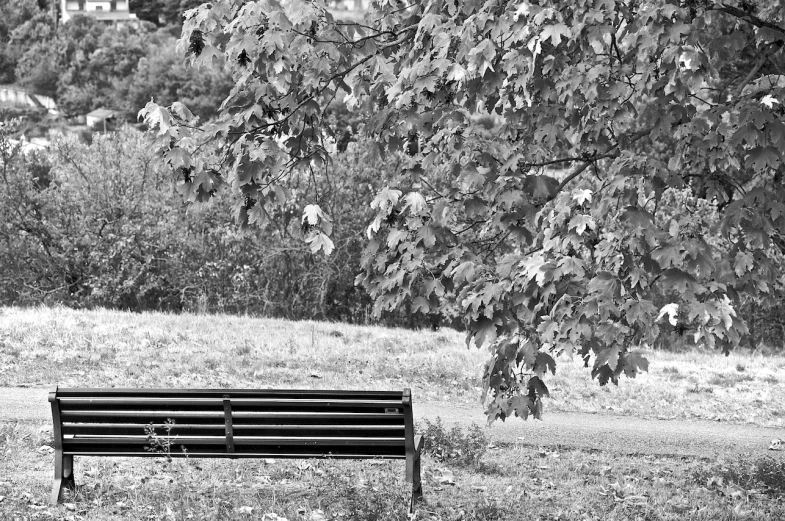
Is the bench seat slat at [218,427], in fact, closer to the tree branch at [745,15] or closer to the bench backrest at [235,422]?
the bench backrest at [235,422]

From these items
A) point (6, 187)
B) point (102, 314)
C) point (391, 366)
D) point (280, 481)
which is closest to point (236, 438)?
point (280, 481)

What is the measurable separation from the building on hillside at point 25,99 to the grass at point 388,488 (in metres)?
105

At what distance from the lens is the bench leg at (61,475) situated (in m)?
6.51

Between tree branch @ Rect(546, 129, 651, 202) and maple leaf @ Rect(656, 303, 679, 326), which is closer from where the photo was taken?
maple leaf @ Rect(656, 303, 679, 326)

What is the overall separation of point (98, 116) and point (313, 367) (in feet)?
278

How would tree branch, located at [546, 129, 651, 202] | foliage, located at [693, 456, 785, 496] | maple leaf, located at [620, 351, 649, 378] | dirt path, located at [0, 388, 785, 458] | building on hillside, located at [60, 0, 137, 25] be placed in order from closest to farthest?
maple leaf, located at [620, 351, 649, 378]
tree branch, located at [546, 129, 651, 202]
foliage, located at [693, 456, 785, 496]
dirt path, located at [0, 388, 785, 458]
building on hillside, located at [60, 0, 137, 25]

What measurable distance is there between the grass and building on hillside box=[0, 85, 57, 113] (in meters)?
105

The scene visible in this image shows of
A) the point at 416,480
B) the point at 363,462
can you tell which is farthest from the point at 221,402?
the point at 363,462

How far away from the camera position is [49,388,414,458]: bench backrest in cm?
648

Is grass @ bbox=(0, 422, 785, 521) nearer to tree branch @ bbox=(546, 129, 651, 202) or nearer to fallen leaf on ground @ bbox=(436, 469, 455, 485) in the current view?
fallen leaf on ground @ bbox=(436, 469, 455, 485)

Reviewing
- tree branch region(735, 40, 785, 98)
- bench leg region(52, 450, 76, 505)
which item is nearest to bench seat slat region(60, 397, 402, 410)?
bench leg region(52, 450, 76, 505)

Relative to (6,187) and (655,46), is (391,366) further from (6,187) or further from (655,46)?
(6,187)

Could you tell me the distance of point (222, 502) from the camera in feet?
21.6

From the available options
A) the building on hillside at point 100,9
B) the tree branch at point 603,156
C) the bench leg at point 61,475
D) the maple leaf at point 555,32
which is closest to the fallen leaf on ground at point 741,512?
the tree branch at point 603,156
